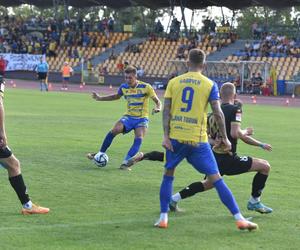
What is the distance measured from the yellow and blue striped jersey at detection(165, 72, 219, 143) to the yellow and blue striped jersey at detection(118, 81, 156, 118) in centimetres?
548

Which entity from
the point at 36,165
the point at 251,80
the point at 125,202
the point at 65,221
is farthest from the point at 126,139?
the point at 251,80

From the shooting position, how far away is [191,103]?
856 cm

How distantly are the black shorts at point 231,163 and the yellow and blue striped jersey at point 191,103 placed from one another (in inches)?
Answer: 40.4

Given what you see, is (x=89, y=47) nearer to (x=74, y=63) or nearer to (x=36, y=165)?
(x=74, y=63)

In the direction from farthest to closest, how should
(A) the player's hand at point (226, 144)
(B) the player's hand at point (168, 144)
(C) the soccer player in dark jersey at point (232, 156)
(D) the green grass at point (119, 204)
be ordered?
(C) the soccer player in dark jersey at point (232, 156) < (A) the player's hand at point (226, 144) < (B) the player's hand at point (168, 144) < (D) the green grass at point (119, 204)

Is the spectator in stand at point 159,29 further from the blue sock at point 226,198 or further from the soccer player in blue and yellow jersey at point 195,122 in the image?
the blue sock at point 226,198

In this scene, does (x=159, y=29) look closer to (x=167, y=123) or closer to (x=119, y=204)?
(x=119, y=204)

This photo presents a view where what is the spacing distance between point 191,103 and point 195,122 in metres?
0.22

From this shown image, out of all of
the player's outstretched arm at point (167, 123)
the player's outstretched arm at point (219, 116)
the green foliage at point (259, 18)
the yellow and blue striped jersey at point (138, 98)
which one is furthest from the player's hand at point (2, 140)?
the green foliage at point (259, 18)

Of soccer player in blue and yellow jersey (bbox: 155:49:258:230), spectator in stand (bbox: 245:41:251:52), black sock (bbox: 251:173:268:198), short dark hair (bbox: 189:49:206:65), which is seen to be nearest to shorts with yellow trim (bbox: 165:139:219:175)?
soccer player in blue and yellow jersey (bbox: 155:49:258:230)

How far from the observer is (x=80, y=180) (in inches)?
486

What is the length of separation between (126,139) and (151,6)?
133ft

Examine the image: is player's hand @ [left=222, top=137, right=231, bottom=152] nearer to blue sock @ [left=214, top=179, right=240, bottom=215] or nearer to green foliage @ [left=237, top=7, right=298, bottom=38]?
blue sock @ [left=214, top=179, right=240, bottom=215]

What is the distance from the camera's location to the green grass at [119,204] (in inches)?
320
